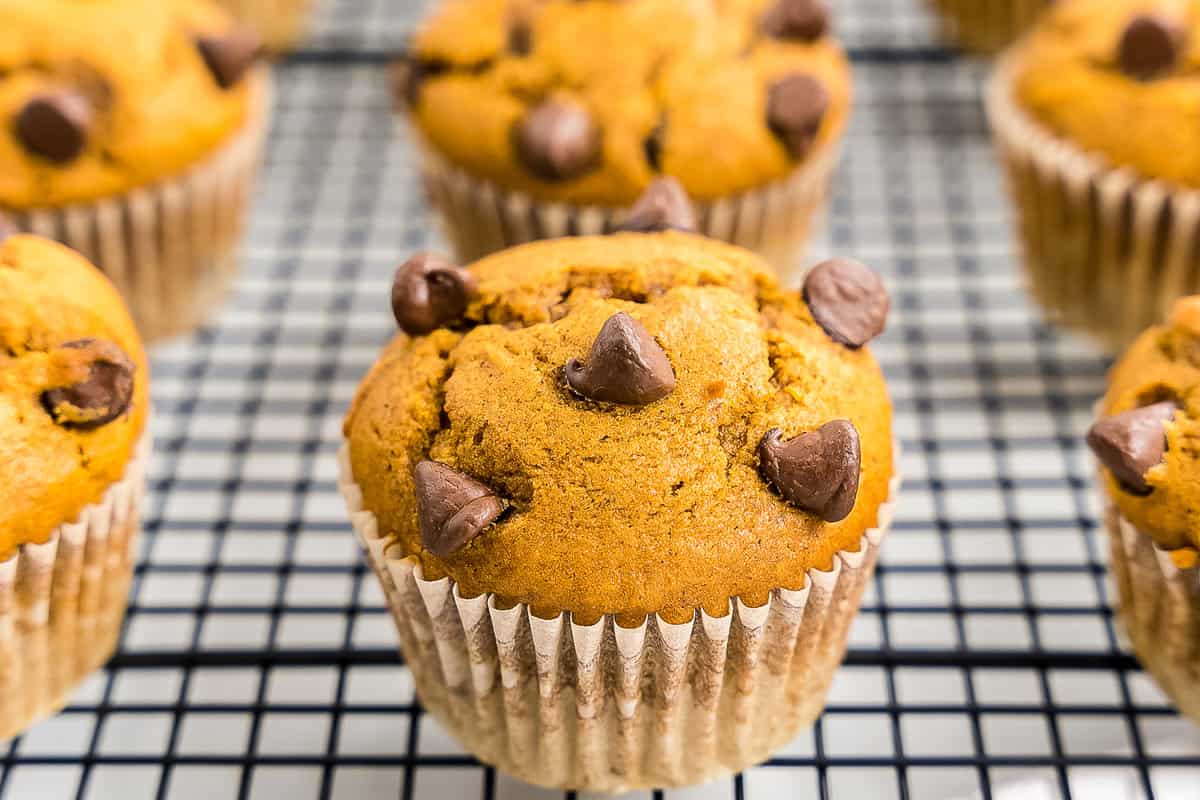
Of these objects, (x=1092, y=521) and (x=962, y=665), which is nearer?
(x=962, y=665)

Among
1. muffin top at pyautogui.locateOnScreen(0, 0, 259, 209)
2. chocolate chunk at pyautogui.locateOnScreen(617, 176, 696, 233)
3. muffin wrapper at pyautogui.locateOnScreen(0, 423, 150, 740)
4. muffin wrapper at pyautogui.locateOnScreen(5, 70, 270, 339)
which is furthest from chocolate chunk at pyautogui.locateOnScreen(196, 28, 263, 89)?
chocolate chunk at pyautogui.locateOnScreen(617, 176, 696, 233)

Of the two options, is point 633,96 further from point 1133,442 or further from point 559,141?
point 1133,442

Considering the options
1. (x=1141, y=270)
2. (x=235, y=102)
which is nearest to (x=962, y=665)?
(x=1141, y=270)

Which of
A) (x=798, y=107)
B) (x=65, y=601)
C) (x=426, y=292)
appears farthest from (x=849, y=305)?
(x=65, y=601)

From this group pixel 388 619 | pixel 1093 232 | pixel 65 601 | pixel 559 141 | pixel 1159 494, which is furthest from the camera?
pixel 1093 232

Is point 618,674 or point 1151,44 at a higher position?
point 1151,44

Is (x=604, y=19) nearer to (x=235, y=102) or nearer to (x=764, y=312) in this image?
(x=235, y=102)
